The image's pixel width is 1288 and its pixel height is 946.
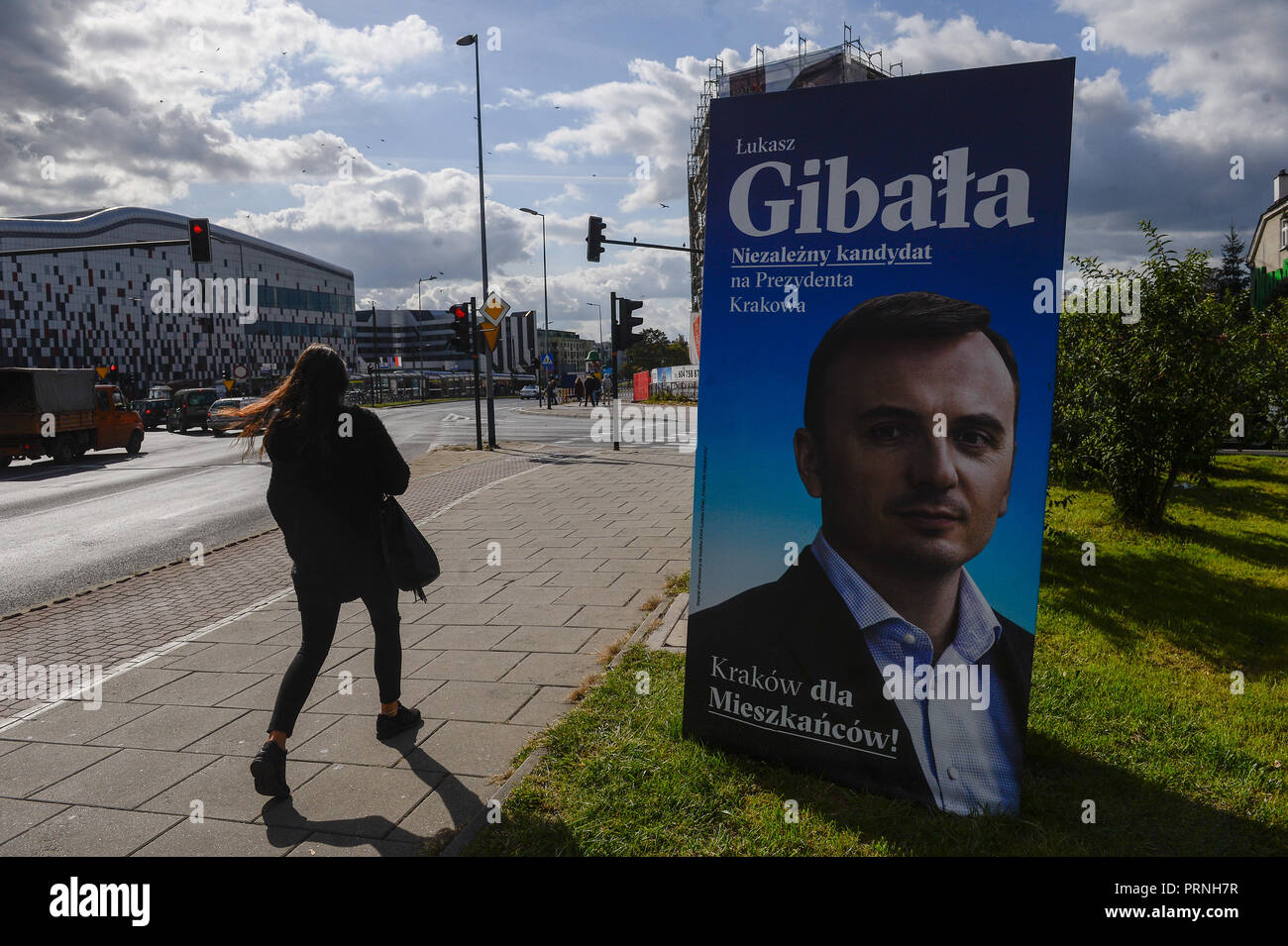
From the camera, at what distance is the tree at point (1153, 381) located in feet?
24.4

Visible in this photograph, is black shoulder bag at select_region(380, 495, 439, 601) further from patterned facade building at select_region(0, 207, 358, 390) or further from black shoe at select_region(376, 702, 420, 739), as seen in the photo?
patterned facade building at select_region(0, 207, 358, 390)

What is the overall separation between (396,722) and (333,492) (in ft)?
4.01

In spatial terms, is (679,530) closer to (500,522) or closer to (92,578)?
(500,522)

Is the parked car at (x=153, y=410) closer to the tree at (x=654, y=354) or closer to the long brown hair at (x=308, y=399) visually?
the long brown hair at (x=308, y=399)

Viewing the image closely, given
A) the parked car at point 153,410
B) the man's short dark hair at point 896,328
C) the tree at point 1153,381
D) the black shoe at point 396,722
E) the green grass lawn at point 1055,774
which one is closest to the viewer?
the green grass lawn at point 1055,774

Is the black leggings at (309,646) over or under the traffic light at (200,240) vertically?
under

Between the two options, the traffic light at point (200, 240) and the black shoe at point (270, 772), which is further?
the traffic light at point (200, 240)

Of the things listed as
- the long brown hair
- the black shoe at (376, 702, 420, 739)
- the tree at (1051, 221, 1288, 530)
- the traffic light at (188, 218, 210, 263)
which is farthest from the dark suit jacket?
the traffic light at (188, 218, 210, 263)

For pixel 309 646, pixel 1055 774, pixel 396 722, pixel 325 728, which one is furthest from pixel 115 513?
pixel 1055 774

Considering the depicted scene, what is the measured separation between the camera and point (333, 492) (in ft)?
12.2

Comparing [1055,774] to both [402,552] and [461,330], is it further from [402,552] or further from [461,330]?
[461,330]

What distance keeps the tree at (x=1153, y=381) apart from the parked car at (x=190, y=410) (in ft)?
110

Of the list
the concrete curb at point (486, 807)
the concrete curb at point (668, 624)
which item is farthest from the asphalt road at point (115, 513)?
the concrete curb at point (486, 807)

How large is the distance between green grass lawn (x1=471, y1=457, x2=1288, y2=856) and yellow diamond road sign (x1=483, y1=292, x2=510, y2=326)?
15356mm
